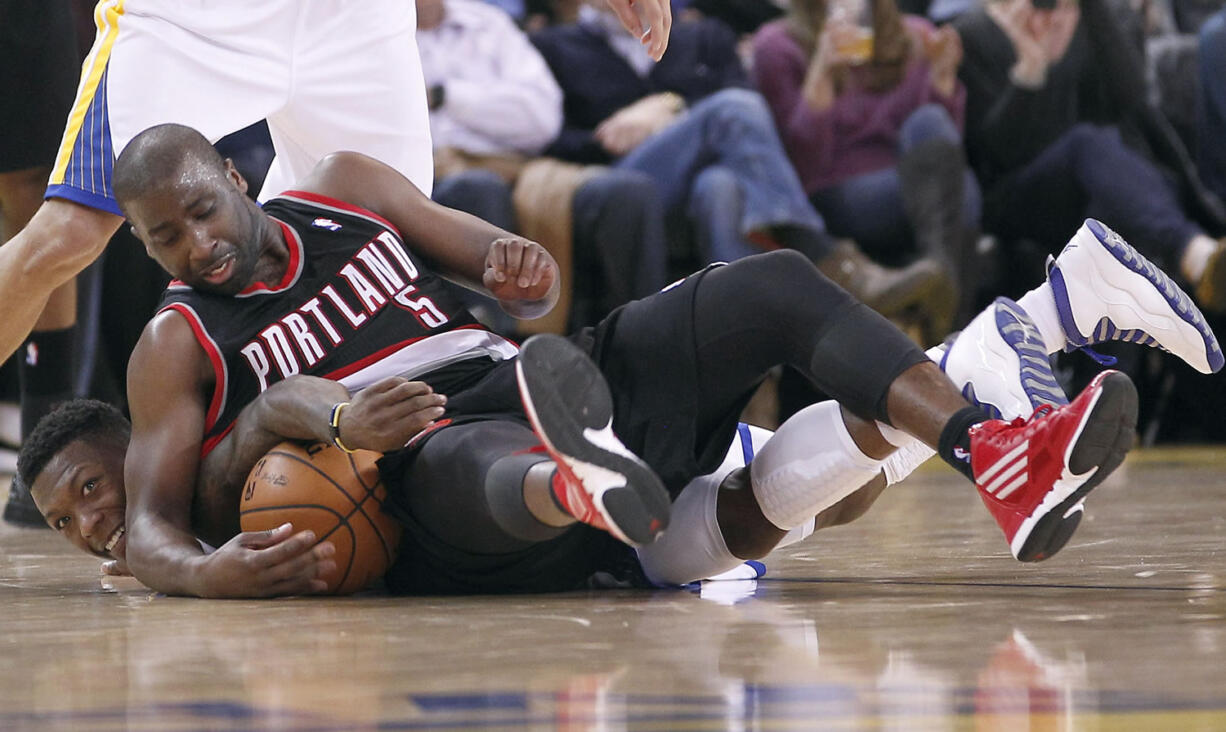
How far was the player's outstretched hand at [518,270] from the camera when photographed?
2582mm

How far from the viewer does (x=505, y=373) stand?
2.54 m

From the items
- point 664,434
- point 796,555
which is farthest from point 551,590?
point 796,555

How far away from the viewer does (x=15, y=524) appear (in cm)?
409

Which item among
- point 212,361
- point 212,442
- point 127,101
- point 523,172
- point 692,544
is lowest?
point 523,172

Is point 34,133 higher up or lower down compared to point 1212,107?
higher up

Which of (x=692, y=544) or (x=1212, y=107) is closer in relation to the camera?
(x=692, y=544)

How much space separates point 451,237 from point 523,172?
2.95 meters

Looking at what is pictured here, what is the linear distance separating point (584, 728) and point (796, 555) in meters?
1.64

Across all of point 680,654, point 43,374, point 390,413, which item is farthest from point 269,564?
point 43,374

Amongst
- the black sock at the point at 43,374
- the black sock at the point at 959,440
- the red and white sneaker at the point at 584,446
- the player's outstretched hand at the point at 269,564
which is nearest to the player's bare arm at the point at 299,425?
the player's outstretched hand at the point at 269,564

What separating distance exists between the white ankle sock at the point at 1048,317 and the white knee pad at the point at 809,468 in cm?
43

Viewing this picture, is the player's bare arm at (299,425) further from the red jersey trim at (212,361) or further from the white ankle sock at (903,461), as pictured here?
the white ankle sock at (903,461)

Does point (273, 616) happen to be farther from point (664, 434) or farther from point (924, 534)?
point (924, 534)

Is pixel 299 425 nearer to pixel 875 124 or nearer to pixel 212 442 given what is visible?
pixel 212 442
